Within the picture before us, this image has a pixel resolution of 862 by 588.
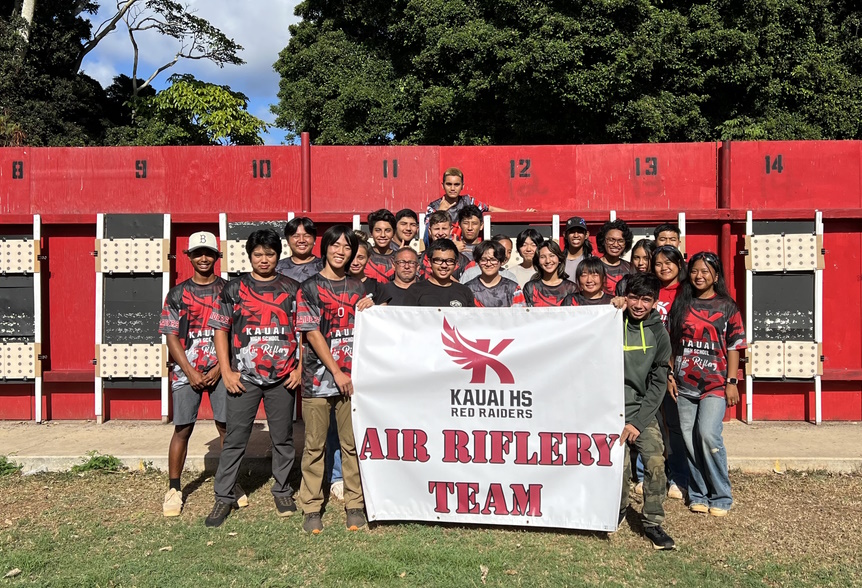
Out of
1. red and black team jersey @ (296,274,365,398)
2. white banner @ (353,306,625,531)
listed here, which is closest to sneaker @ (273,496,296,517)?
white banner @ (353,306,625,531)

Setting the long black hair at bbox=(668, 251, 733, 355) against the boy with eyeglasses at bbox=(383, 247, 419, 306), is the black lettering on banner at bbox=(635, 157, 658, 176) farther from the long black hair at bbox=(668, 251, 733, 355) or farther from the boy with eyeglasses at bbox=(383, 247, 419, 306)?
the boy with eyeglasses at bbox=(383, 247, 419, 306)

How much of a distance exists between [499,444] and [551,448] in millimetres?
337

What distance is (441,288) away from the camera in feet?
16.0

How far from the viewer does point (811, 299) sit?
715cm

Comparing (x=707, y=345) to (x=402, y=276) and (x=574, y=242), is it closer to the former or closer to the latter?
(x=574, y=242)

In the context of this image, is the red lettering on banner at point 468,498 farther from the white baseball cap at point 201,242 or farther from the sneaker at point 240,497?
the white baseball cap at point 201,242

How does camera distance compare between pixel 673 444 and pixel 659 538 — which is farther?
pixel 673 444

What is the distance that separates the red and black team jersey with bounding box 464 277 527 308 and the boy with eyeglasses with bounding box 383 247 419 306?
56cm

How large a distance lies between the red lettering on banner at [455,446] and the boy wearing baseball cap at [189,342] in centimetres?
174

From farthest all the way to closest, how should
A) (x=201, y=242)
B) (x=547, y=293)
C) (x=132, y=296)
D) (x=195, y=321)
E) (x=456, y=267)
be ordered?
1. (x=132, y=296)
2. (x=456, y=267)
3. (x=547, y=293)
4. (x=195, y=321)
5. (x=201, y=242)

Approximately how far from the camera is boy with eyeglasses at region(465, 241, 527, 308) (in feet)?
17.0

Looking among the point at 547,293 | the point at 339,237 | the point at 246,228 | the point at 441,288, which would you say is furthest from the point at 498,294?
the point at 246,228

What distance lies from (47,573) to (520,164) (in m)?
5.85

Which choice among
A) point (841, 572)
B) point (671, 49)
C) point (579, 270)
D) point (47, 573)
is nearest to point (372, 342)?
point (579, 270)
